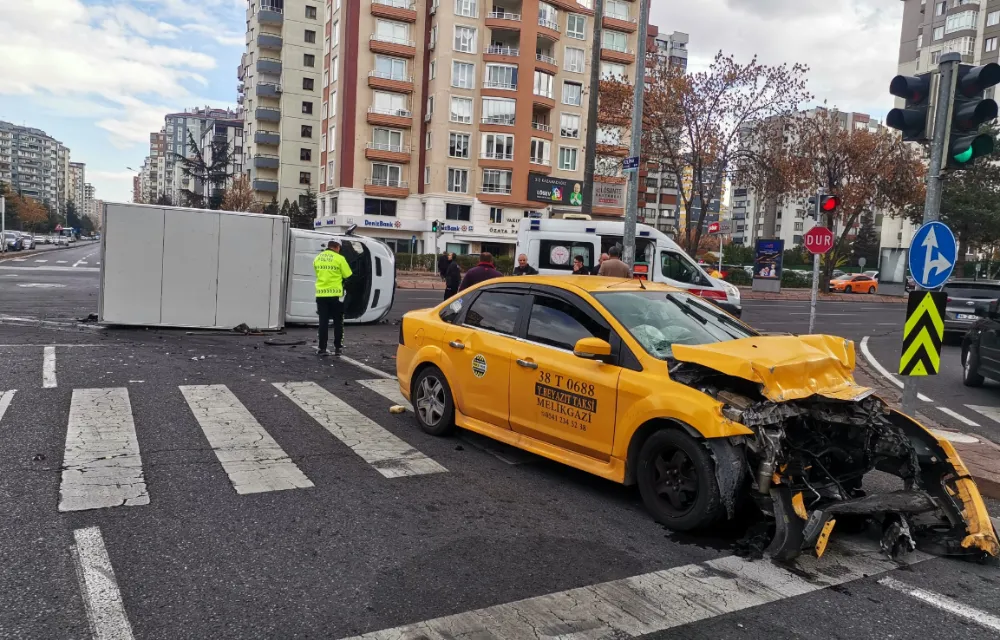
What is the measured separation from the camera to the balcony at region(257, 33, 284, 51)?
76938 millimetres

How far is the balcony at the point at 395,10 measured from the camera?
176 feet

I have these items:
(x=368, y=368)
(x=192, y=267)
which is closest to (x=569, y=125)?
(x=192, y=267)

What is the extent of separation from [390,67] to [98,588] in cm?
5608

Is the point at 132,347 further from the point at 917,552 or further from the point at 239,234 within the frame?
the point at 917,552

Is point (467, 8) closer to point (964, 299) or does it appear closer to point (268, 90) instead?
point (268, 90)

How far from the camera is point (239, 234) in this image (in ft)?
41.5

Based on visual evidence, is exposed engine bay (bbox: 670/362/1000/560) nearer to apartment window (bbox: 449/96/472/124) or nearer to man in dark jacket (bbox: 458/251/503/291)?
man in dark jacket (bbox: 458/251/503/291)

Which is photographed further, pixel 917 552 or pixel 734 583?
pixel 917 552

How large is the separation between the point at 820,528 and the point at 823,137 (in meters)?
37.2

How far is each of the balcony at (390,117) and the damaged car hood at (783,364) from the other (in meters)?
53.3

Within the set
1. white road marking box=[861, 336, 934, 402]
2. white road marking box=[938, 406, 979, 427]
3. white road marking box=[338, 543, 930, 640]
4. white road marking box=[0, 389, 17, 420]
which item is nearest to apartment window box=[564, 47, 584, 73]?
white road marking box=[861, 336, 934, 402]

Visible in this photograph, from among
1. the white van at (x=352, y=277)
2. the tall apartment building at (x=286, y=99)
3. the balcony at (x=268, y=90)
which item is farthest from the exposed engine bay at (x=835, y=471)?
the balcony at (x=268, y=90)

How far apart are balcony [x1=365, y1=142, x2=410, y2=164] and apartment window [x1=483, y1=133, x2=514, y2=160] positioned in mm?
6305

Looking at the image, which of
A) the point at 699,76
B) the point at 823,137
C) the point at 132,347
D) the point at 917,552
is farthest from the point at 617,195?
the point at 917,552
